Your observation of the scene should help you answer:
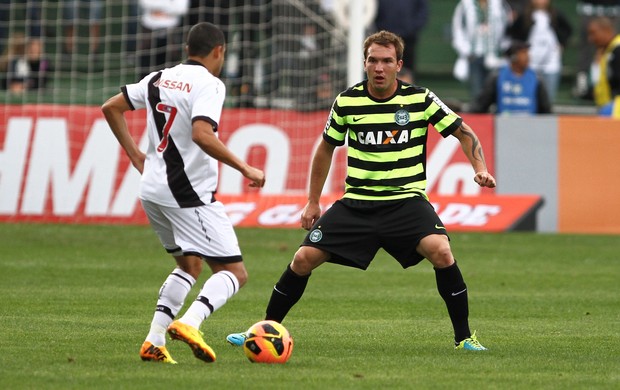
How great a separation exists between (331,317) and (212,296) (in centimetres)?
266

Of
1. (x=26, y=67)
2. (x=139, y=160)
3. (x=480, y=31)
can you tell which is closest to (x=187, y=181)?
(x=139, y=160)

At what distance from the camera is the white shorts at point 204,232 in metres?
8.03

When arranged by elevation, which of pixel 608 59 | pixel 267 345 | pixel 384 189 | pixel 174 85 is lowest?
pixel 267 345

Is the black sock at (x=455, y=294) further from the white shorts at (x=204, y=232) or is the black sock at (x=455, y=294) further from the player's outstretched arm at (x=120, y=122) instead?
the player's outstretched arm at (x=120, y=122)

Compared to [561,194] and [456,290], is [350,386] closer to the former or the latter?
[456,290]

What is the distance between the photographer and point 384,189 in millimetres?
8727

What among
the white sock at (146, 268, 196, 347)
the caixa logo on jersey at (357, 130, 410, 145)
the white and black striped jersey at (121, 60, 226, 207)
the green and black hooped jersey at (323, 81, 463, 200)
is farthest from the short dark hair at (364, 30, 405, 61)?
the white sock at (146, 268, 196, 347)

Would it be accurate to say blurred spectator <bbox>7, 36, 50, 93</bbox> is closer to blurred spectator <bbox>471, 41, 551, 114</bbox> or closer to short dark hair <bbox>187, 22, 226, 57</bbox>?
blurred spectator <bbox>471, 41, 551, 114</bbox>

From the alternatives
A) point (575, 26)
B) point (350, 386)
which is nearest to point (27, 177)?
point (350, 386)

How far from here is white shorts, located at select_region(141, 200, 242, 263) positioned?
8.03 meters

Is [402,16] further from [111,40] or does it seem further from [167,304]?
[167,304]

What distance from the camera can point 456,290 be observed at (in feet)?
28.7

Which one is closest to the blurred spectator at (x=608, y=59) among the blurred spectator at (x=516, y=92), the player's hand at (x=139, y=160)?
the blurred spectator at (x=516, y=92)

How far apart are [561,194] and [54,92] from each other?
7.43 m
